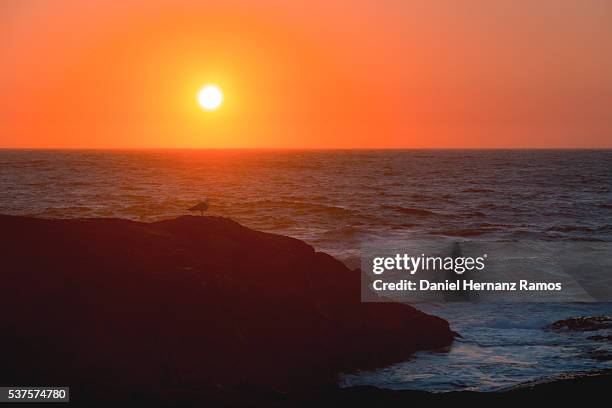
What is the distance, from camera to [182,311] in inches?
585

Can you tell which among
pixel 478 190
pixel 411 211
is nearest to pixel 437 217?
pixel 411 211

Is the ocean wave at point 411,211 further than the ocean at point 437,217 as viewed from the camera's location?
Yes

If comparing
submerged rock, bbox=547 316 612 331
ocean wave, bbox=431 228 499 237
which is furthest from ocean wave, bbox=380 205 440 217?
submerged rock, bbox=547 316 612 331

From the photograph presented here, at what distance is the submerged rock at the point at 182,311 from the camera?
13516 millimetres

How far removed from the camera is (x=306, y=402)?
13289 millimetres

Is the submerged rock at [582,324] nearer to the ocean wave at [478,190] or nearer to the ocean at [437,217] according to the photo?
the ocean at [437,217]

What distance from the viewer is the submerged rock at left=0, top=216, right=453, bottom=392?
1352cm

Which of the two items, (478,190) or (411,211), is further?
(478,190)

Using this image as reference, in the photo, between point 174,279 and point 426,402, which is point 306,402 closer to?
point 426,402

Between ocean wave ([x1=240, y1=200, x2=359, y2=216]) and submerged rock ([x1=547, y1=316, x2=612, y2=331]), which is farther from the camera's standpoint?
ocean wave ([x1=240, y1=200, x2=359, y2=216])

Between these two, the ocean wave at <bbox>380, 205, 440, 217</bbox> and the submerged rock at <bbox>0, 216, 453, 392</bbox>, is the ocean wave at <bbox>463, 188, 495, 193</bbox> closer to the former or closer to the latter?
the ocean wave at <bbox>380, 205, 440, 217</bbox>

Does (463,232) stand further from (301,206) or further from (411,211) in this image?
(301,206)

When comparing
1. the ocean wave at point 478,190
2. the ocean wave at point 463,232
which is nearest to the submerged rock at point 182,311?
the ocean wave at point 463,232

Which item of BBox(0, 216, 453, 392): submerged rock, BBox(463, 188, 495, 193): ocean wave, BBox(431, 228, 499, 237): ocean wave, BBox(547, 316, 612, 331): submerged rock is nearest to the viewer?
BBox(0, 216, 453, 392): submerged rock
